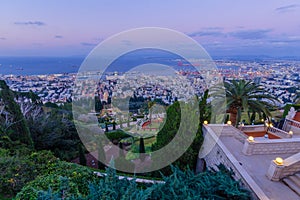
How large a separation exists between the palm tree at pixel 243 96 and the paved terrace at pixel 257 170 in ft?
5.64

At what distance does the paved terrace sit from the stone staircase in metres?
0.07

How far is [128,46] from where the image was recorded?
5.14 metres

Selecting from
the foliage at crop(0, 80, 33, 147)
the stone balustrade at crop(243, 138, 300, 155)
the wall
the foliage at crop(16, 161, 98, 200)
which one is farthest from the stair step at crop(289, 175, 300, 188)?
the foliage at crop(0, 80, 33, 147)

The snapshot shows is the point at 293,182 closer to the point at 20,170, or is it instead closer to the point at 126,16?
the point at 20,170

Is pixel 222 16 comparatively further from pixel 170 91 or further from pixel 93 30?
pixel 93 30

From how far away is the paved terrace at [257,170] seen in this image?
313 cm

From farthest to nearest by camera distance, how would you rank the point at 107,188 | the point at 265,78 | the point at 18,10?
the point at 265,78 → the point at 18,10 → the point at 107,188

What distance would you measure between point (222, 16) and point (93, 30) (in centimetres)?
825

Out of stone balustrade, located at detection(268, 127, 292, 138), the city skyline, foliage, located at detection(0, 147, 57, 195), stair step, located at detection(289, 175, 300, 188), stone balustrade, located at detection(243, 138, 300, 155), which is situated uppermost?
the city skyline

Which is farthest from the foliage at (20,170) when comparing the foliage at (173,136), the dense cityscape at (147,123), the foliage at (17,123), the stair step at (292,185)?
the stair step at (292,185)

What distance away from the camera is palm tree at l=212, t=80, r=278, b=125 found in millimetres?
6913

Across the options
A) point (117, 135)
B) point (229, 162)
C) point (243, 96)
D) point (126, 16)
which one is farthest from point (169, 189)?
point (126, 16)

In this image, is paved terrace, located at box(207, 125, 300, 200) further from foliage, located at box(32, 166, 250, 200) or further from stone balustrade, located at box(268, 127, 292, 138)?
stone balustrade, located at box(268, 127, 292, 138)

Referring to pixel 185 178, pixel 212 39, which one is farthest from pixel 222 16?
pixel 185 178
